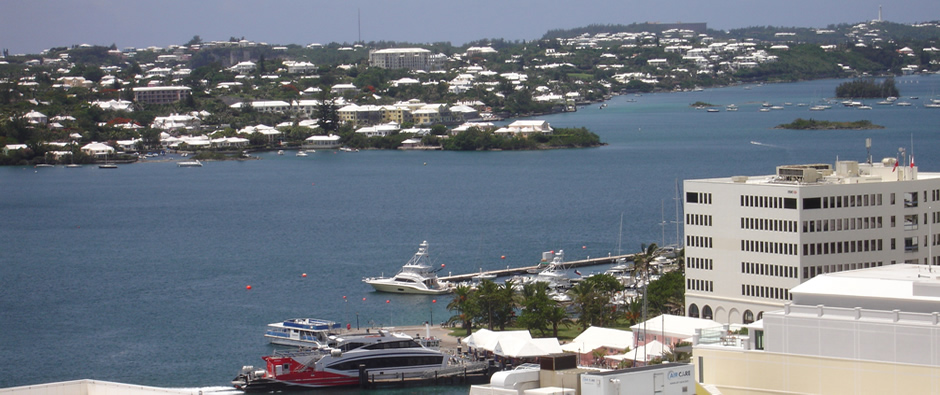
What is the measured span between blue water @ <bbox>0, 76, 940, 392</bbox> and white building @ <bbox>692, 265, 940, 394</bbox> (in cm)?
1323

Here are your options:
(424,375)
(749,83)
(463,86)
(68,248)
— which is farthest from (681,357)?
(749,83)

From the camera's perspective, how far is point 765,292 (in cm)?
2441

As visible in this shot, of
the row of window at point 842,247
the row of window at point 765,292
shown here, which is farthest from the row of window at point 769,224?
the row of window at point 765,292

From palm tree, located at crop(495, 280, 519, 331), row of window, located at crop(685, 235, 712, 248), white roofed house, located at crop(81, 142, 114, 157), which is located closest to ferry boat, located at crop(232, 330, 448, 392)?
palm tree, located at crop(495, 280, 519, 331)

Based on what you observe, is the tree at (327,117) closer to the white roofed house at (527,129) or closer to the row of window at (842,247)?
the white roofed house at (527,129)

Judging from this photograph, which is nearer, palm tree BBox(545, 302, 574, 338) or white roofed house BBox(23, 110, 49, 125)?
palm tree BBox(545, 302, 574, 338)

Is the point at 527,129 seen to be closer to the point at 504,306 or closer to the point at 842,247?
the point at 504,306

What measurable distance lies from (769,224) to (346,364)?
25.8 feet

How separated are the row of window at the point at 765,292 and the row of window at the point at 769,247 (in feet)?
2.12

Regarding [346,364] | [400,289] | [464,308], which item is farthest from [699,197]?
[400,289]

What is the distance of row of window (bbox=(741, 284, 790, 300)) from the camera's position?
24047 mm

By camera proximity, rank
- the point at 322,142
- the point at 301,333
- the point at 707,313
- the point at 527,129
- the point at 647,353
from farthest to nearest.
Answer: the point at 322,142
the point at 527,129
the point at 301,333
the point at 707,313
the point at 647,353

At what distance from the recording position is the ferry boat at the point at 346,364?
76.2ft

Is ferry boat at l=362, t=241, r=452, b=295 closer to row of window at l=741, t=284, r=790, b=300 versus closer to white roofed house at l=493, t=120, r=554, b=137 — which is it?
row of window at l=741, t=284, r=790, b=300
